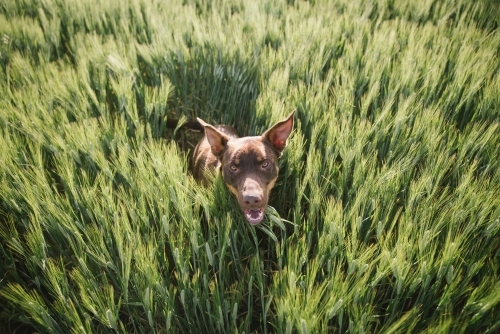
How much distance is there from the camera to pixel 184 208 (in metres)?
1.77

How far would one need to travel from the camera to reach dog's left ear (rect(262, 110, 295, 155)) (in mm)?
2171

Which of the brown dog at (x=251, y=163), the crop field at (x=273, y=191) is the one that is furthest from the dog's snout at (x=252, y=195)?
the crop field at (x=273, y=191)

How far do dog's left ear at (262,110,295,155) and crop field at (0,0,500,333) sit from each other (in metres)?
0.07

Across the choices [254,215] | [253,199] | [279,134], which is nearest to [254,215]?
[254,215]

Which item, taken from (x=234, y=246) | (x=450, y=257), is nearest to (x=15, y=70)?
(x=234, y=246)

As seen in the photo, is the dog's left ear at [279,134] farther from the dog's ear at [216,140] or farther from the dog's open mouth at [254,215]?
the dog's open mouth at [254,215]

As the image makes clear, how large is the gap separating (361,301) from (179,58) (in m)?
2.71

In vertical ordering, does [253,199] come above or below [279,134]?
below

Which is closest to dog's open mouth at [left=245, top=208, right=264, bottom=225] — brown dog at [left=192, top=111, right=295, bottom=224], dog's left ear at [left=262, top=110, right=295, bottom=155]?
brown dog at [left=192, top=111, right=295, bottom=224]

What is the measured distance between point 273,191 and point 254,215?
533mm

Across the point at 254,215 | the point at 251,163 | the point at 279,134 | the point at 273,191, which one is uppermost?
the point at 279,134

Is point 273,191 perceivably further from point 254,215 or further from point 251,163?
point 254,215

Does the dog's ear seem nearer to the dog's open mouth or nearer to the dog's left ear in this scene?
the dog's left ear

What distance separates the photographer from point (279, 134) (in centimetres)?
229
